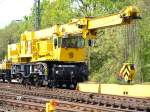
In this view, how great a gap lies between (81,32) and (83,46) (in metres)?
3.45

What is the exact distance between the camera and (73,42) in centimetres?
2717

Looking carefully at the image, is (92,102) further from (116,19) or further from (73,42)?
(73,42)

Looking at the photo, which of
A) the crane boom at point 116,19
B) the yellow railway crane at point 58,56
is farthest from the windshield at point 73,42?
the crane boom at point 116,19

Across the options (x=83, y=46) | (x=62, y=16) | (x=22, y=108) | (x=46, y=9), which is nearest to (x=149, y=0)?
(x=83, y=46)

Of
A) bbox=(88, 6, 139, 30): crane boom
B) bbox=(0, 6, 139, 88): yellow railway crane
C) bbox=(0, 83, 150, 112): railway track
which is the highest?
bbox=(88, 6, 139, 30): crane boom

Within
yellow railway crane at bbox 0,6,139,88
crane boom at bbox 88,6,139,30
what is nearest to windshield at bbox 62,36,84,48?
yellow railway crane at bbox 0,6,139,88

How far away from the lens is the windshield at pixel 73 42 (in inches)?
1059

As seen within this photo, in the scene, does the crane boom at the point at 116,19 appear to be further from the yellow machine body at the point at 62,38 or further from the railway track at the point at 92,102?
the railway track at the point at 92,102

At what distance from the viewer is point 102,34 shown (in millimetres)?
38719

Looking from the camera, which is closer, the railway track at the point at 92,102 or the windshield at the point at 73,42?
the railway track at the point at 92,102

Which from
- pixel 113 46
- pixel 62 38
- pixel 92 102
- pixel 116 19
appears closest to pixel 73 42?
Result: pixel 62 38

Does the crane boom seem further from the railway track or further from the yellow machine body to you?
the railway track

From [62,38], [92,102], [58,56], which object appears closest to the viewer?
[92,102]

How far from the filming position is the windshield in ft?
88.2
